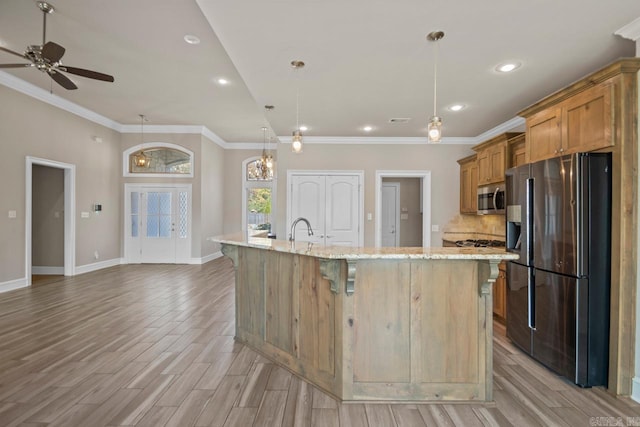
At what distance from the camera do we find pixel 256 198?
10047 mm

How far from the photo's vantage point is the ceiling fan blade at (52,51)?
315 centimetres

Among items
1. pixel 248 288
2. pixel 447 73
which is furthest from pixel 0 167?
pixel 447 73

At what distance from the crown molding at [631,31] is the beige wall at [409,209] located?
225 inches

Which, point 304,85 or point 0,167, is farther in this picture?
point 0,167

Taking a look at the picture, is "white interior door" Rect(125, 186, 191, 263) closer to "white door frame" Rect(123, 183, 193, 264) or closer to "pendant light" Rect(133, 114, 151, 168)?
"white door frame" Rect(123, 183, 193, 264)

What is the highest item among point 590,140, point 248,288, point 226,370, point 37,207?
point 590,140

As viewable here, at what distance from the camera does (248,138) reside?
916cm

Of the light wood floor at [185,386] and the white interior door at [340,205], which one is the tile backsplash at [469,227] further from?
the light wood floor at [185,386]

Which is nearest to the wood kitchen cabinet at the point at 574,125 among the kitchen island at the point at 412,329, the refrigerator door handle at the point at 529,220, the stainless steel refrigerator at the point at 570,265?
the stainless steel refrigerator at the point at 570,265

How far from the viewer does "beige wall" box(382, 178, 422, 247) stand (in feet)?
27.3

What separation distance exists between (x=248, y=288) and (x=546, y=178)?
9.53 feet

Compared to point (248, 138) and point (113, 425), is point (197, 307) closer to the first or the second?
point (113, 425)

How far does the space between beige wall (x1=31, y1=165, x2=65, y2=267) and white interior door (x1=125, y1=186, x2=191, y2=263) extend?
55.9 inches

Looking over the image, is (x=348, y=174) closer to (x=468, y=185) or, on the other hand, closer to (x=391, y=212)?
(x=468, y=185)
